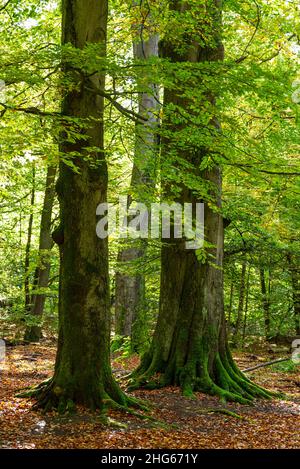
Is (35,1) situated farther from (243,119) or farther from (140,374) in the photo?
(140,374)

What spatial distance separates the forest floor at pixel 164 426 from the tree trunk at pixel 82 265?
1.35 ft

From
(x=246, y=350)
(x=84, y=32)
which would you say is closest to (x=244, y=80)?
(x=84, y=32)

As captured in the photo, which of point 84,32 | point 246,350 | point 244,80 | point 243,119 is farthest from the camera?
point 246,350

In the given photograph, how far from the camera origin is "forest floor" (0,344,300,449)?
6002 mm

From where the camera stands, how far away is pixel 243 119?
12930 mm

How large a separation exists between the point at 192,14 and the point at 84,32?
222cm

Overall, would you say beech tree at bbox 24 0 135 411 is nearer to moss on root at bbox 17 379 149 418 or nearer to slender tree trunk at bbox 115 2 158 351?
moss on root at bbox 17 379 149 418

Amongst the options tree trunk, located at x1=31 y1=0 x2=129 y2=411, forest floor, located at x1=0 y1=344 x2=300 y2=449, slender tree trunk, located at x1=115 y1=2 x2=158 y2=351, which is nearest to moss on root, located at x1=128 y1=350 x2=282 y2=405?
forest floor, located at x1=0 y1=344 x2=300 y2=449

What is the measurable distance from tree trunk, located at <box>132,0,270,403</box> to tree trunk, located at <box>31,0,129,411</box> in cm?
241

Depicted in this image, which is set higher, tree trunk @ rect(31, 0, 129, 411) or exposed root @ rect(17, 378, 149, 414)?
tree trunk @ rect(31, 0, 129, 411)

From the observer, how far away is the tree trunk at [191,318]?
9555 millimetres

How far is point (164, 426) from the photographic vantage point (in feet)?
22.9

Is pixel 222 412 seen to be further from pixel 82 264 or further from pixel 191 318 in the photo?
pixel 82 264

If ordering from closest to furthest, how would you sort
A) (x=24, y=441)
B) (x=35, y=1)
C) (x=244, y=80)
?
(x=24, y=441) → (x=244, y=80) → (x=35, y=1)
